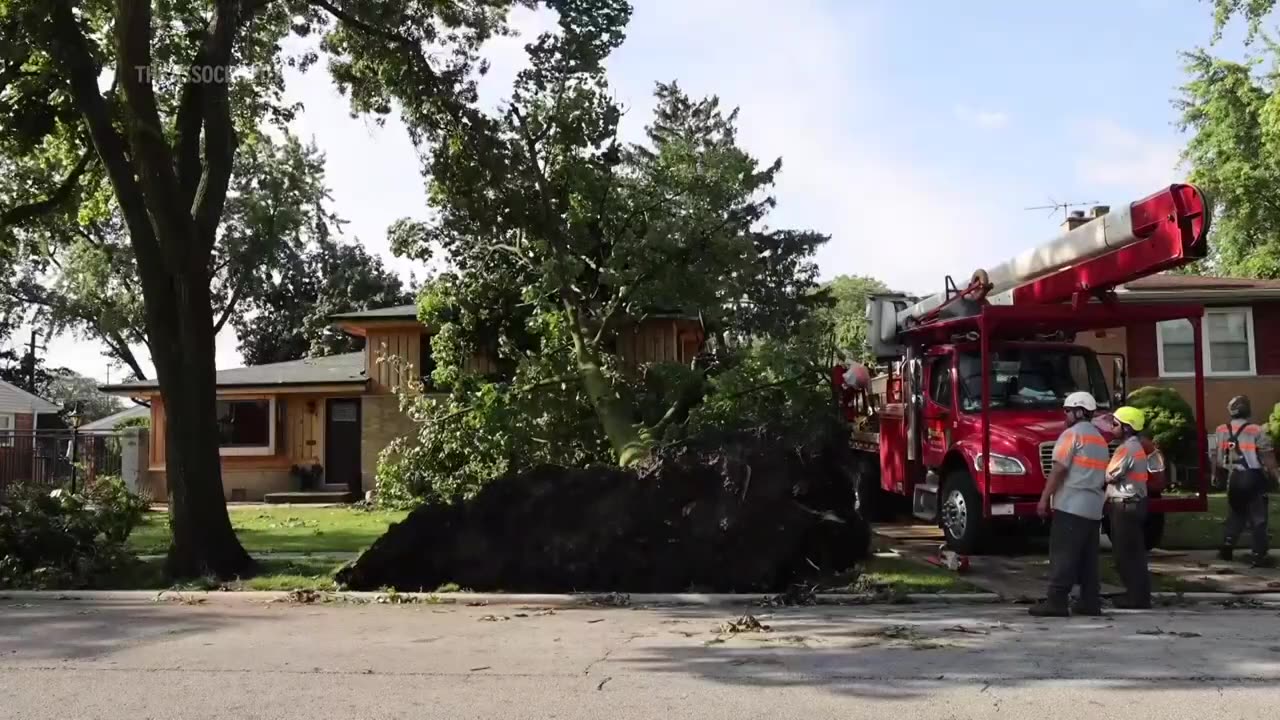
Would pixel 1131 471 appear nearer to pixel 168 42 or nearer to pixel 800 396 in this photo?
pixel 800 396

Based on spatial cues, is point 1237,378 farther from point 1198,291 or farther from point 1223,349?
point 1198,291

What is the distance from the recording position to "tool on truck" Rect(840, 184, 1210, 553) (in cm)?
1049

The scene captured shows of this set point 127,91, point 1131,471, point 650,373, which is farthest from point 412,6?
point 1131,471

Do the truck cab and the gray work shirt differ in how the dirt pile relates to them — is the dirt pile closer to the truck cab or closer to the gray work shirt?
the truck cab

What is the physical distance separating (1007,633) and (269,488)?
2097 cm

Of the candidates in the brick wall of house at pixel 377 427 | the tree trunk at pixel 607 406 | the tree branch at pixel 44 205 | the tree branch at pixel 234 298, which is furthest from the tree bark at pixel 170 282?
the tree branch at pixel 234 298

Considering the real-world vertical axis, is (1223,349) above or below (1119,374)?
above

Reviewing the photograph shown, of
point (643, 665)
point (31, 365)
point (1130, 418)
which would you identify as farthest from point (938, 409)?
point (31, 365)

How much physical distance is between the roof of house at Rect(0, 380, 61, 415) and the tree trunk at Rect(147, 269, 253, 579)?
34229 millimetres

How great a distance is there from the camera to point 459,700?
6.27m

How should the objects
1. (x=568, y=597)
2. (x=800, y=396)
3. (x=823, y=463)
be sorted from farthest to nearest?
(x=800, y=396) → (x=823, y=463) → (x=568, y=597)

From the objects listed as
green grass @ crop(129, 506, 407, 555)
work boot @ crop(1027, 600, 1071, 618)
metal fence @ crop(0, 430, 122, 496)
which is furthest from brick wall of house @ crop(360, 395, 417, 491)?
work boot @ crop(1027, 600, 1071, 618)

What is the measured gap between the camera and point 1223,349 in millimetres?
22953

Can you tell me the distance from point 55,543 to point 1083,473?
10432mm
